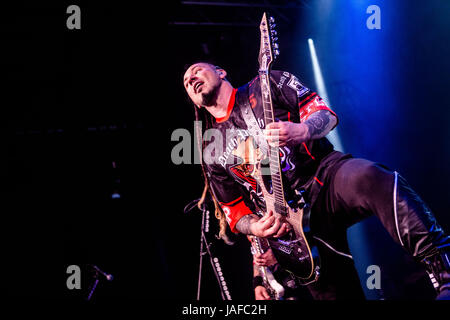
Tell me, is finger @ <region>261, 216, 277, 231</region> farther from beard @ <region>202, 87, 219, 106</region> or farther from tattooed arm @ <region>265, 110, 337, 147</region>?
beard @ <region>202, 87, 219, 106</region>

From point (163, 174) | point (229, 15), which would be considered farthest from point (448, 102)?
point (163, 174)

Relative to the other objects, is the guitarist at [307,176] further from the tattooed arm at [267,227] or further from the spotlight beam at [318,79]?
the spotlight beam at [318,79]

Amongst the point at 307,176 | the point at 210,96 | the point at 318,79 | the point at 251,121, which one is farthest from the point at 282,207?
the point at 318,79

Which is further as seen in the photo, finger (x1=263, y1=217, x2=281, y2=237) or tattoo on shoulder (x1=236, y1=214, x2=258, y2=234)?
tattoo on shoulder (x1=236, y1=214, x2=258, y2=234)

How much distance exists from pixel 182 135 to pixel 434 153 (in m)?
4.08

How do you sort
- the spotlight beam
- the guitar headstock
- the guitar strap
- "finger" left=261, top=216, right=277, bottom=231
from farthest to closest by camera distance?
the spotlight beam, the guitar strap, "finger" left=261, top=216, right=277, bottom=231, the guitar headstock

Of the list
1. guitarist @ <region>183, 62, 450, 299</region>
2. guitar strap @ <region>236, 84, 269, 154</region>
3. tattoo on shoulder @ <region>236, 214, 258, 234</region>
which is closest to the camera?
guitarist @ <region>183, 62, 450, 299</region>

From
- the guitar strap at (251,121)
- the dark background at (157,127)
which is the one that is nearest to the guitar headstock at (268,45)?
the guitar strap at (251,121)

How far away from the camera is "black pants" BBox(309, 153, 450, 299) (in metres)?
1.49

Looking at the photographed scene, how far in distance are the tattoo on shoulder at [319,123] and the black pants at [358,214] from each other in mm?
229

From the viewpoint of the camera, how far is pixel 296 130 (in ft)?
5.93

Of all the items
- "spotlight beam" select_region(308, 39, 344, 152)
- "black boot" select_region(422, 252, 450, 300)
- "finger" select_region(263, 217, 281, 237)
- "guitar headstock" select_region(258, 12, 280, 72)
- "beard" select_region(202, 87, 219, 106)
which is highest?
"spotlight beam" select_region(308, 39, 344, 152)

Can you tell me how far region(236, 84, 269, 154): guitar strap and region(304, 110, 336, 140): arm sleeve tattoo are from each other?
0.40 meters

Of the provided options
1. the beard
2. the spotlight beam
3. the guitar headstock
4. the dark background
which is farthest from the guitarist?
the spotlight beam
